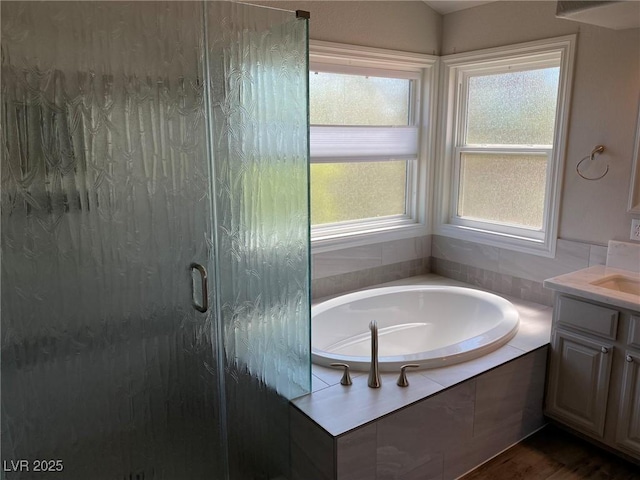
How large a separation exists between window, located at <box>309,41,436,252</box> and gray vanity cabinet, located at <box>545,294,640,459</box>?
1373mm

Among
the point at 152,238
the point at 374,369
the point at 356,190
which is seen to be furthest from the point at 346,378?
the point at 356,190

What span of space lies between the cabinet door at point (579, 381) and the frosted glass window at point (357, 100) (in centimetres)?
177

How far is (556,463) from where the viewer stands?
236cm

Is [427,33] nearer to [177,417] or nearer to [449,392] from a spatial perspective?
[449,392]

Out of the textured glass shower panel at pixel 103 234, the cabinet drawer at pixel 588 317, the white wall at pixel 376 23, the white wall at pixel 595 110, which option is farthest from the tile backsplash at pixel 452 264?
the textured glass shower panel at pixel 103 234

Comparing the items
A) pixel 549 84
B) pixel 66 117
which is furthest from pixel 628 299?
pixel 66 117

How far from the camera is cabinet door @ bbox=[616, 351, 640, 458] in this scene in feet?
7.16

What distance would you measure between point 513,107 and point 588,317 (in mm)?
1490

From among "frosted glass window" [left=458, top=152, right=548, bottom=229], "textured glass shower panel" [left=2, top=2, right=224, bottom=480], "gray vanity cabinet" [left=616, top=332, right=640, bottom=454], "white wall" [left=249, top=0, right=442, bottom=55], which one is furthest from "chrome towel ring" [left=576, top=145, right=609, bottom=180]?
"textured glass shower panel" [left=2, top=2, right=224, bottom=480]

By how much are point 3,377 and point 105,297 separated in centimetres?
37

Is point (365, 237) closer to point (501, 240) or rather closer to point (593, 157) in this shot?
point (501, 240)

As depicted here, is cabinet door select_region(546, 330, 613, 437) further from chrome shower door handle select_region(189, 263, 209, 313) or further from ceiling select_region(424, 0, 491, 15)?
ceiling select_region(424, 0, 491, 15)

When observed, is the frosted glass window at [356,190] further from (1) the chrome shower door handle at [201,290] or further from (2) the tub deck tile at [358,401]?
(1) the chrome shower door handle at [201,290]

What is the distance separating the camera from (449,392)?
2131 mm
